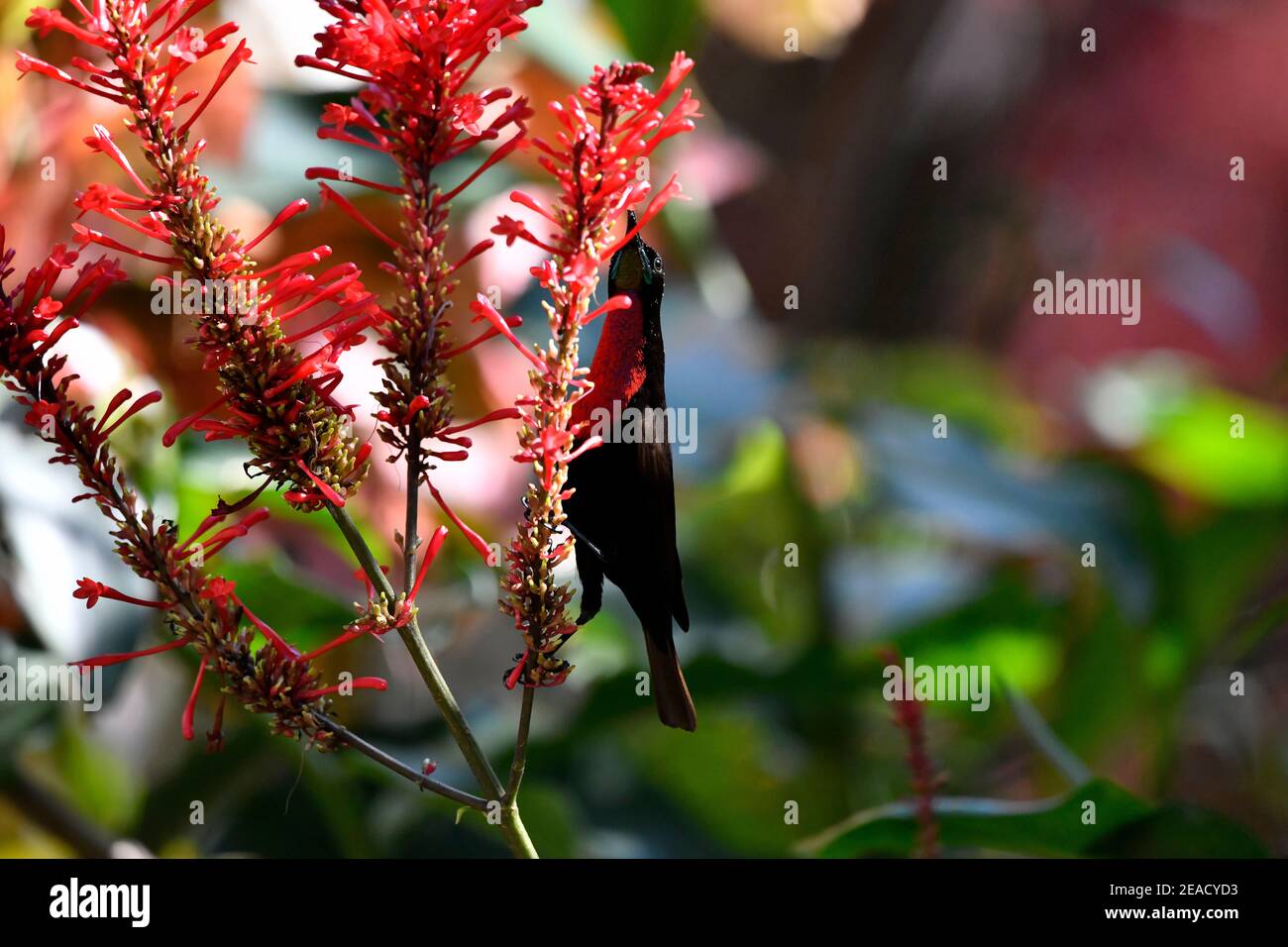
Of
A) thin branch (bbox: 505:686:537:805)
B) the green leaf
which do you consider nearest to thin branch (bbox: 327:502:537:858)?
thin branch (bbox: 505:686:537:805)

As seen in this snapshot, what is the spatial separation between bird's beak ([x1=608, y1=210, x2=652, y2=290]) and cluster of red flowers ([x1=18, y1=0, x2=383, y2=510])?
44 mm

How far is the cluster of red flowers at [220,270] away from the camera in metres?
0.19

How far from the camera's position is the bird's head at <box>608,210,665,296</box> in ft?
0.67

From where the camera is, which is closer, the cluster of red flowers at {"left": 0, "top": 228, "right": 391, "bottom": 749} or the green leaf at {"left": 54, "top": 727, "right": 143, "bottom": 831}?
the cluster of red flowers at {"left": 0, "top": 228, "right": 391, "bottom": 749}

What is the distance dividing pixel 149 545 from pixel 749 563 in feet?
2.41

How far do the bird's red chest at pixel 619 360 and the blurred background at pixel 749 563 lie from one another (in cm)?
13

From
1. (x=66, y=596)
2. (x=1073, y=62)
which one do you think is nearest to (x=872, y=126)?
(x=66, y=596)

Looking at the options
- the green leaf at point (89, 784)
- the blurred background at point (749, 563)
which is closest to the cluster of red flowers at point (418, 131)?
the blurred background at point (749, 563)

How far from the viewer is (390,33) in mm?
193

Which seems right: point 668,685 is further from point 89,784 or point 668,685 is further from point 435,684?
point 89,784

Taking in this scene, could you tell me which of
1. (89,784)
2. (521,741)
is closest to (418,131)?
(521,741)

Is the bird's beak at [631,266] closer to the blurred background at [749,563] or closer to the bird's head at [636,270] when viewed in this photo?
the bird's head at [636,270]

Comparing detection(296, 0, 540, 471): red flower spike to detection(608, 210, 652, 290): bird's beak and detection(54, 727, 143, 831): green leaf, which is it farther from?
detection(54, 727, 143, 831): green leaf
